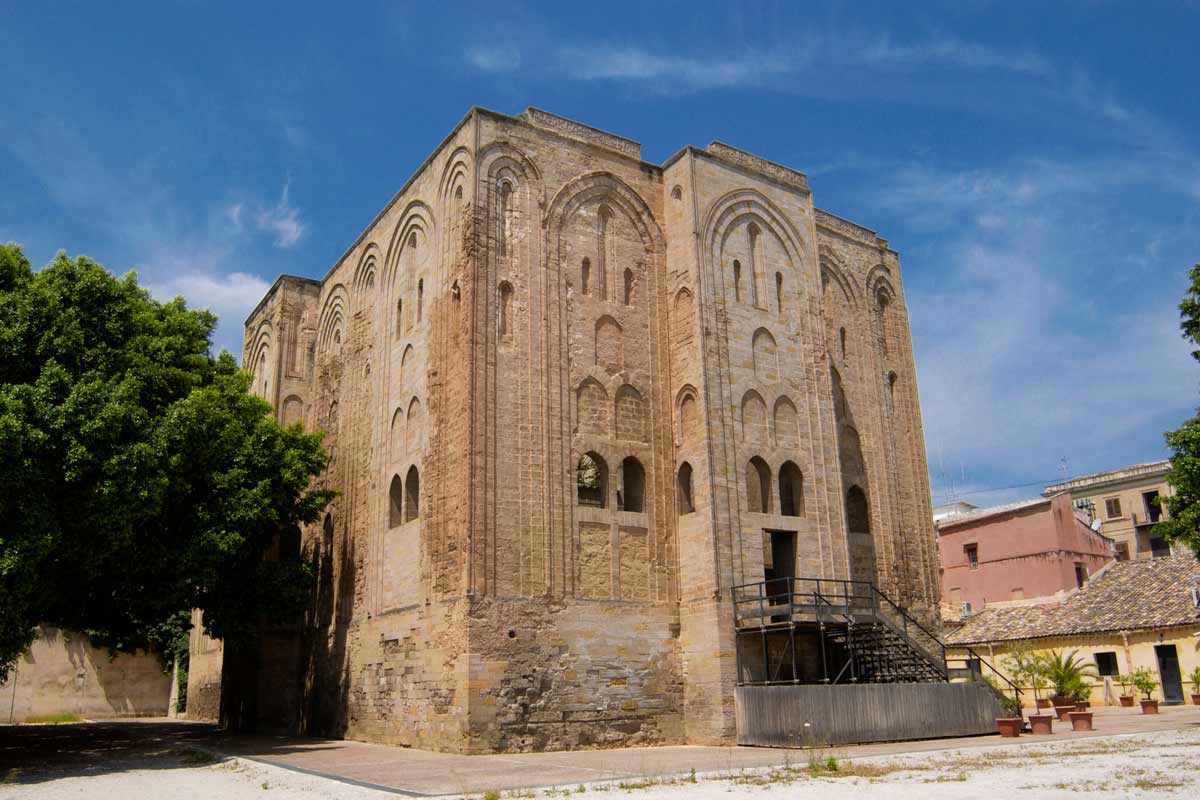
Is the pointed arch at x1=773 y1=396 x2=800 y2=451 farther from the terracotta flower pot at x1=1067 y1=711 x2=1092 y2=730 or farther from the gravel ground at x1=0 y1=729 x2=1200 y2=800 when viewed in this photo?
the gravel ground at x1=0 y1=729 x2=1200 y2=800

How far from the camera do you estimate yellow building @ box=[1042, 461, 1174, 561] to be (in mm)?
48906

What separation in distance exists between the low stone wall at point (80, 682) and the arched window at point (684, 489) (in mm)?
25641

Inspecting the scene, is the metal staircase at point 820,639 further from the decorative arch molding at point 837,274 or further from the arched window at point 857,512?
the decorative arch molding at point 837,274

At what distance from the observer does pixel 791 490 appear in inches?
862

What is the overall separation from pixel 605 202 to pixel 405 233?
16.4 ft

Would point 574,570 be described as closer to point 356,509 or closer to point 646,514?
point 646,514

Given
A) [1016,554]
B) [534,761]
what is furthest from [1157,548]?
[534,761]

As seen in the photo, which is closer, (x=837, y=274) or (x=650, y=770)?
(x=650, y=770)

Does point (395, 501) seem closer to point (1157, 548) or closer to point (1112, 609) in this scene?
point (1112, 609)

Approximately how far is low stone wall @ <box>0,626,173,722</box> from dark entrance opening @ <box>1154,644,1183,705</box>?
3408cm

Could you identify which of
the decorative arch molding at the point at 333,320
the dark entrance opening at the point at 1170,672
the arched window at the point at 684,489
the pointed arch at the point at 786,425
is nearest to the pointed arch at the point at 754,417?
the pointed arch at the point at 786,425

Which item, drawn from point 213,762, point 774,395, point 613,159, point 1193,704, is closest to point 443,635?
point 213,762

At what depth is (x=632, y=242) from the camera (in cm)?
2227

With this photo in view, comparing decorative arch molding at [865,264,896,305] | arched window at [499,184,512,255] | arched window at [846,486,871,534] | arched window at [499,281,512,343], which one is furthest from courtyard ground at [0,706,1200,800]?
decorative arch molding at [865,264,896,305]
